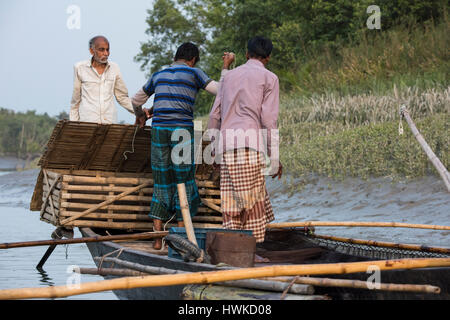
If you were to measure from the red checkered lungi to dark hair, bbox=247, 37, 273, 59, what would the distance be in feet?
2.72

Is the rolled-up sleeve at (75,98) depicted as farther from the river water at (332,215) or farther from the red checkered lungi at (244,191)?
the red checkered lungi at (244,191)

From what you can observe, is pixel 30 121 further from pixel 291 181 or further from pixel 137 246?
pixel 137 246

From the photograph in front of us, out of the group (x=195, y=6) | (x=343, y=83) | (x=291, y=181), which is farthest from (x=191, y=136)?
(x=195, y=6)

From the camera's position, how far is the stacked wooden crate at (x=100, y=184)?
23.8 ft

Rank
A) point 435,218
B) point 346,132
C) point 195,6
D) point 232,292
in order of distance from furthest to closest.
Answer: point 195,6 < point 346,132 < point 435,218 < point 232,292

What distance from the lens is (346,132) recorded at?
1565 cm

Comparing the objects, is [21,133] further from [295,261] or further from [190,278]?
[190,278]

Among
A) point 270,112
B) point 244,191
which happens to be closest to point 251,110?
point 270,112

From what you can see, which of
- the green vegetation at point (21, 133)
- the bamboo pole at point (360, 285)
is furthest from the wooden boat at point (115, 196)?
the green vegetation at point (21, 133)

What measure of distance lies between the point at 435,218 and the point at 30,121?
251 feet

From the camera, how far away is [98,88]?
728 cm

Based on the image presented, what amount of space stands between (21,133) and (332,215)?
7020 centimetres

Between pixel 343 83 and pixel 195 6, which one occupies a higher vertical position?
pixel 195 6
